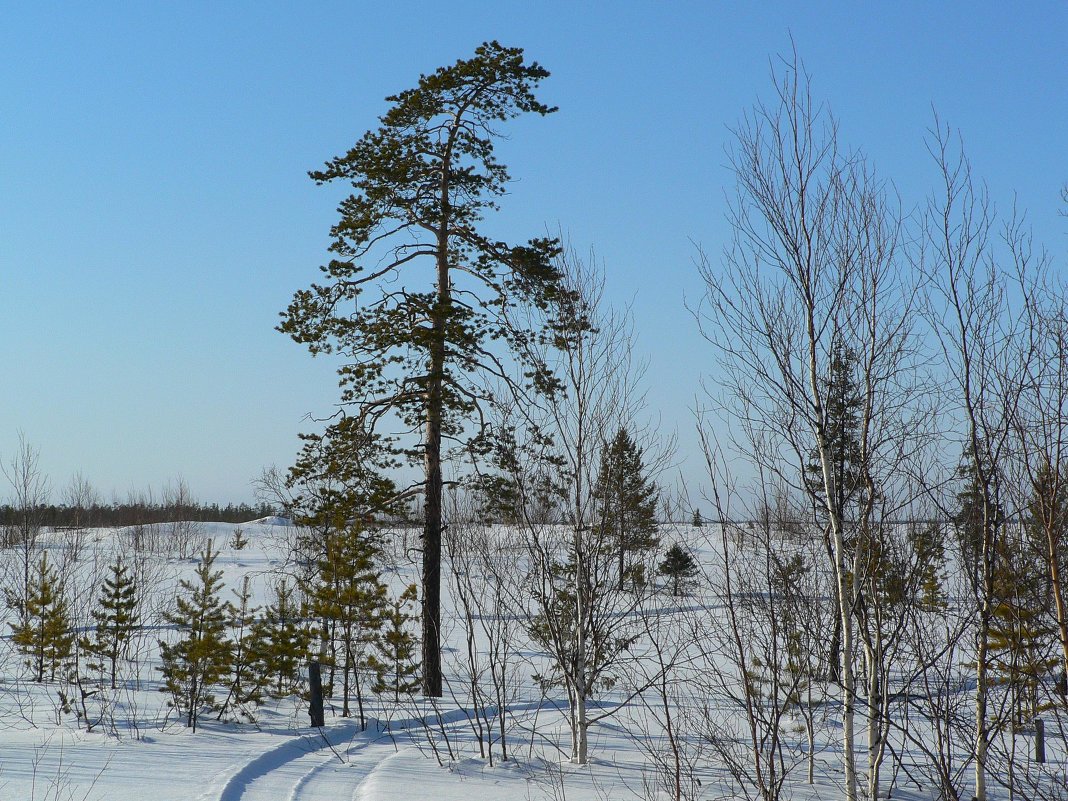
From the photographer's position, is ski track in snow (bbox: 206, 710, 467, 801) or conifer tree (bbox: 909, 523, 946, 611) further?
ski track in snow (bbox: 206, 710, 467, 801)

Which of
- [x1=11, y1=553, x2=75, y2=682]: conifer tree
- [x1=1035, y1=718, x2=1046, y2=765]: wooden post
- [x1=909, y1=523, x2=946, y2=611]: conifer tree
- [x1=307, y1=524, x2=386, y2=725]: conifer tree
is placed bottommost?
[x1=1035, y1=718, x2=1046, y2=765]: wooden post

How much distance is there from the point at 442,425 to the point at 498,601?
6720 millimetres

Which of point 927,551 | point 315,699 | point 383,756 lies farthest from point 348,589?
point 927,551

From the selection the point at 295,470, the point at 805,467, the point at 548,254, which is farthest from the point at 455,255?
the point at 805,467

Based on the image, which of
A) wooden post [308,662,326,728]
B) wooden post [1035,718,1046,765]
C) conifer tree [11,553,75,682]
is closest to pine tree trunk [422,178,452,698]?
wooden post [308,662,326,728]

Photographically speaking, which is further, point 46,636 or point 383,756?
point 46,636

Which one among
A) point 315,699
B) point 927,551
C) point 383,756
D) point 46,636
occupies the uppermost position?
point 927,551

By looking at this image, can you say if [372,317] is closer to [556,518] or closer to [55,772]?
[556,518]

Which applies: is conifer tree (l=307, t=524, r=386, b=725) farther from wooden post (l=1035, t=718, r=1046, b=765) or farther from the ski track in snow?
wooden post (l=1035, t=718, r=1046, b=765)

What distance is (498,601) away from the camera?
35.2 ft

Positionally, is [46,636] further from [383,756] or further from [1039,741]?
[1039,741]

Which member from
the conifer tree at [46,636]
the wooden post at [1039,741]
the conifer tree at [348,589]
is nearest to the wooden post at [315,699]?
the conifer tree at [348,589]

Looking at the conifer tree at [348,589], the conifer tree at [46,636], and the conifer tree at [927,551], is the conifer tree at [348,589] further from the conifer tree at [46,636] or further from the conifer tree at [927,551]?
the conifer tree at [927,551]

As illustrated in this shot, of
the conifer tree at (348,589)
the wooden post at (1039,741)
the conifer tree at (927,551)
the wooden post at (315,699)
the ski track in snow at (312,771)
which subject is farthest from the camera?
the conifer tree at (348,589)
